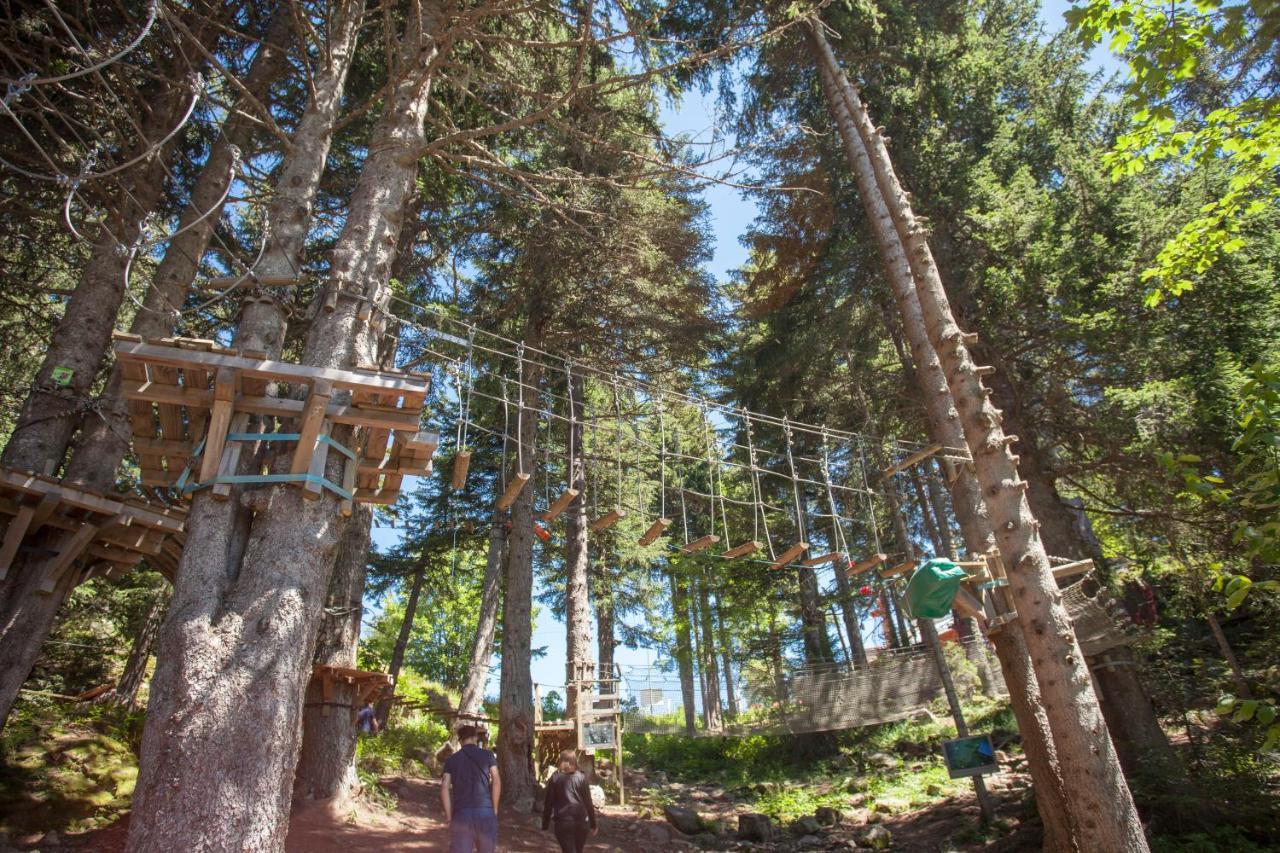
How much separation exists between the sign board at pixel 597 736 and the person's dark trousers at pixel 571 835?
443 centimetres

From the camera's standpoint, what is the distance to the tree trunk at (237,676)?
304 cm

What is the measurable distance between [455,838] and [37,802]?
145 inches

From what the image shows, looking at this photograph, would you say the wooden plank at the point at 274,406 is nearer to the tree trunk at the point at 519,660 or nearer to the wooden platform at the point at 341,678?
the wooden platform at the point at 341,678

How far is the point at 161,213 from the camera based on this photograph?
29.2 feet

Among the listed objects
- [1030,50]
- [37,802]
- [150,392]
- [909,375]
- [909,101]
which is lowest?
[37,802]

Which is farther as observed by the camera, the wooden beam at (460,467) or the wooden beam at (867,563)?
the wooden beam at (867,563)

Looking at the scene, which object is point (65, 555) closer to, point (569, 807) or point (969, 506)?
point (569, 807)

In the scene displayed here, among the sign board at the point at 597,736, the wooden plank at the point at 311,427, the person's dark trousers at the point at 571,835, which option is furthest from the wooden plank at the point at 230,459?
the sign board at the point at 597,736

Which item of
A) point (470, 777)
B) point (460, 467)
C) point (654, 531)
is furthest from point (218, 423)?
point (654, 531)

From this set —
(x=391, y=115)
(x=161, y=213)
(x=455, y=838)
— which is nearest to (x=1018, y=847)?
(x=455, y=838)

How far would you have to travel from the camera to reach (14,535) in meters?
5.48

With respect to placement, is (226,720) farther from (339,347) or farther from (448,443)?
(448,443)

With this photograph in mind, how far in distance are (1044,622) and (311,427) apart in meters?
4.48

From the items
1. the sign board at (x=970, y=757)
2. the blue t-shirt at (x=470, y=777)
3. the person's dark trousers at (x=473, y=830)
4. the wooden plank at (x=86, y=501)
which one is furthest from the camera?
the sign board at (x=970, y=757)
